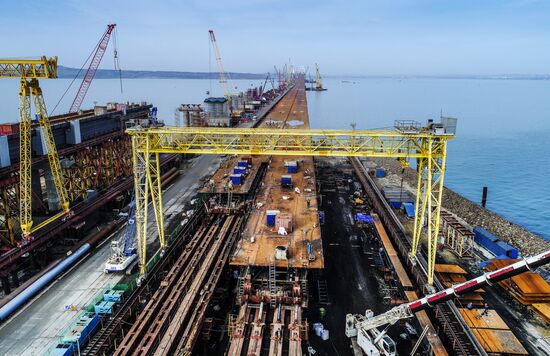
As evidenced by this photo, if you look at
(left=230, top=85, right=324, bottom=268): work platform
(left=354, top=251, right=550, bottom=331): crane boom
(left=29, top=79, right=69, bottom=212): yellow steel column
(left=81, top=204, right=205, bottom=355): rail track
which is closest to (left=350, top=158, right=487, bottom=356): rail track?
(left=354, top=251, right=550, bottom=331): crane boom

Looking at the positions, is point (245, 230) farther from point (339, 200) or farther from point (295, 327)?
point (339, 200)

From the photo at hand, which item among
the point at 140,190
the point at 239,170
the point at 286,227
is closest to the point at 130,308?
the point at 140,190

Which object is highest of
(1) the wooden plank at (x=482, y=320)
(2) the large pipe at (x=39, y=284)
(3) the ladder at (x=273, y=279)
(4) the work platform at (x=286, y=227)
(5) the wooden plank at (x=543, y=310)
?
(4) the work platform at (x=286, y=227)

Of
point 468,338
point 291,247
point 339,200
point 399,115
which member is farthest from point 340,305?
point 399,115

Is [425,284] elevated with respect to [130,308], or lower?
lower

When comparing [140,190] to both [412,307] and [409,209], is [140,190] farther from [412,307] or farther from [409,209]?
[409,209]

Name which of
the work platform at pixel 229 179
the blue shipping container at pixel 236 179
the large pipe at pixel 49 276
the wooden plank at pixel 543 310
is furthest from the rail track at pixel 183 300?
the wooden plank at pixel 543 310

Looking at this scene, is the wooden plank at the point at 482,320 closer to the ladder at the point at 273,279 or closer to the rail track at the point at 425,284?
the rail track at the point at 425,284
